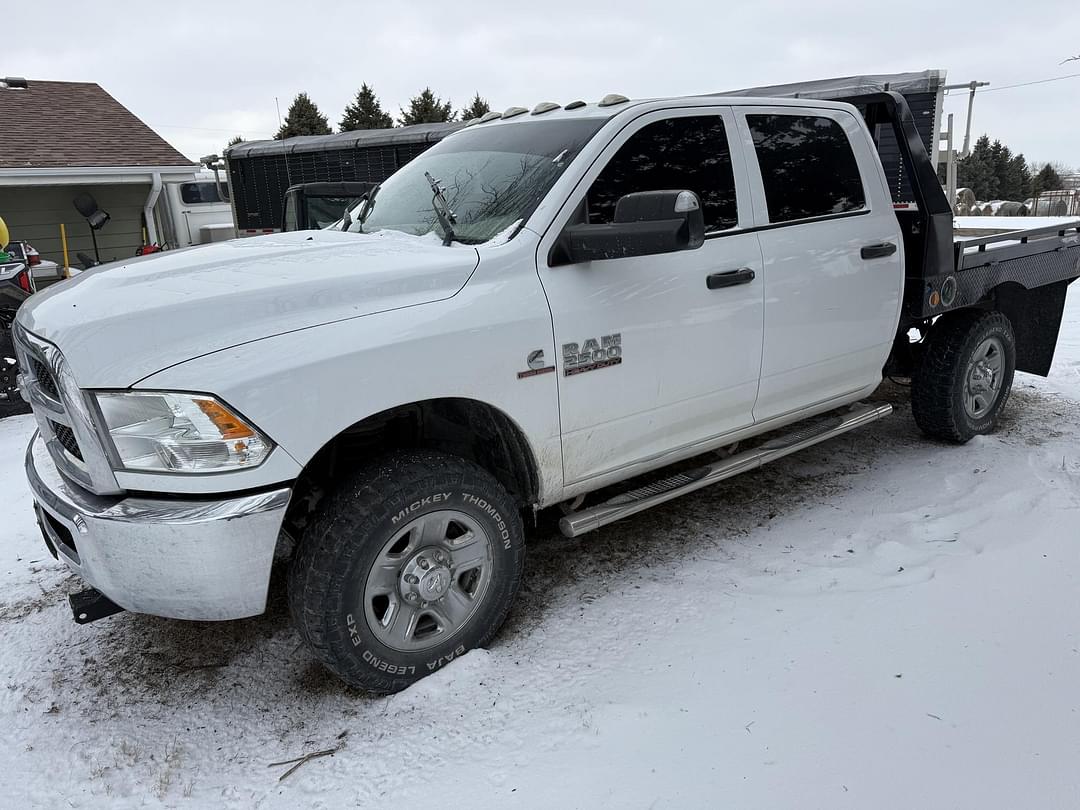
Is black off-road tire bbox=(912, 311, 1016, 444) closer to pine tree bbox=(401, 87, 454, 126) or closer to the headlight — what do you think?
the headlight

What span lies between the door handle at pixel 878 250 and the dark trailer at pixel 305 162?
975cm

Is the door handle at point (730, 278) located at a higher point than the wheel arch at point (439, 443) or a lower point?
higher

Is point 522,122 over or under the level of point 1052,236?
over

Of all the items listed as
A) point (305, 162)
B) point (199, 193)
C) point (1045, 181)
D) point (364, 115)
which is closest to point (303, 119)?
point (364, 115)

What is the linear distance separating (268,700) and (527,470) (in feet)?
3.94

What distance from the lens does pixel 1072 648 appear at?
2877 mm

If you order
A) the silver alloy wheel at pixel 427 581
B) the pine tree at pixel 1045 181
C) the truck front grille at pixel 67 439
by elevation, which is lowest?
the silver alloy wheel at pixel 427 581

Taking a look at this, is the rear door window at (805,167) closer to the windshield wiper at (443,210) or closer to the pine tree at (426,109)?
the windshield wiper at (443,210)

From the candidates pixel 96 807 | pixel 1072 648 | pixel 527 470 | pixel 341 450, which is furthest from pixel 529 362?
pixel 1072 648

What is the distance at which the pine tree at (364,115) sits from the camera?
32.4 m

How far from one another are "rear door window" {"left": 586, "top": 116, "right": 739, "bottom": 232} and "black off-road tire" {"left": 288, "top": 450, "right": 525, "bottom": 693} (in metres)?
1.16

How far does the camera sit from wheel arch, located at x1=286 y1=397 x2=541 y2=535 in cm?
285

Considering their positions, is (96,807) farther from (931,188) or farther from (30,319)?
(931,188)

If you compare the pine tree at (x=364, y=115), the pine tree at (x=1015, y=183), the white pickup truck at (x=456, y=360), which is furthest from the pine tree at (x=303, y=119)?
the pine tree at (x=1015, y=183)
